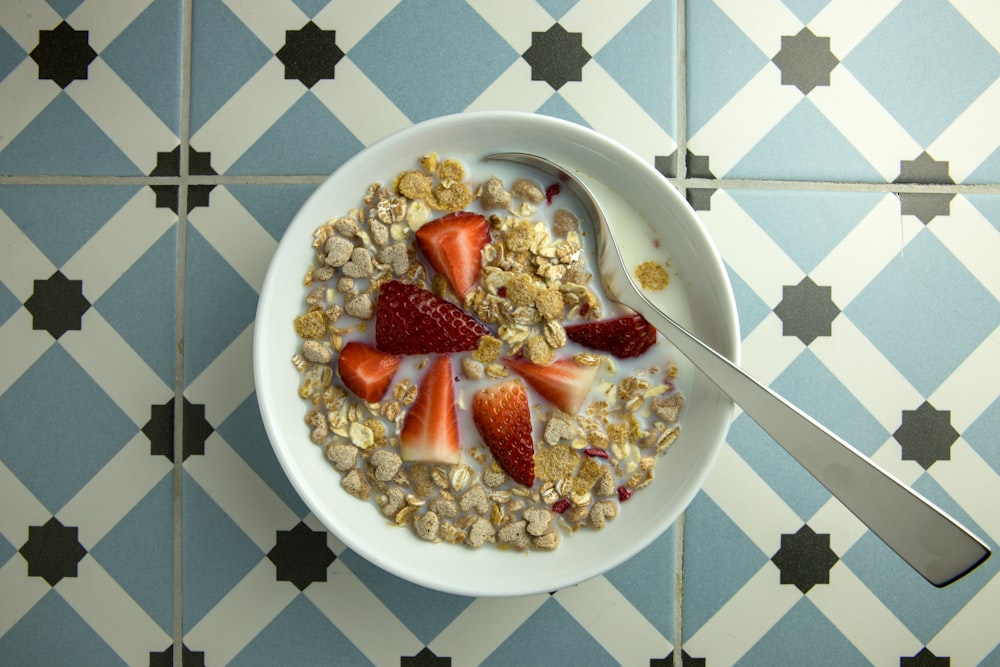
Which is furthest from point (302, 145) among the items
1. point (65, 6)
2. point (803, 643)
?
point (803, 643)

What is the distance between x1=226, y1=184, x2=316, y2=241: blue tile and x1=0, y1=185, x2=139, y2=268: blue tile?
0.11 meters

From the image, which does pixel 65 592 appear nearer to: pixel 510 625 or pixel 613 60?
pixel 510 625

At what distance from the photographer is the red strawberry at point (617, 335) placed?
599 millimetres

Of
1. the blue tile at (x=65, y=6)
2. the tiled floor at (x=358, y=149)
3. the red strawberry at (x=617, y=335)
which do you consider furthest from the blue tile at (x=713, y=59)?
the blue tile at (x=65, y=6)

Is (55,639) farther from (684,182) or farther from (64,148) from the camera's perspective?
(684,182)

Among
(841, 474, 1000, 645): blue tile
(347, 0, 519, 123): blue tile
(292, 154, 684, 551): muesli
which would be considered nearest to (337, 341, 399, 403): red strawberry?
(292, 154, 684, 551): muesli

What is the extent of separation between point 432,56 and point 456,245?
0.20 m

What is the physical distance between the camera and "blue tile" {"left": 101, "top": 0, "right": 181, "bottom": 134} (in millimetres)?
685

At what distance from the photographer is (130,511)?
2.27 ft

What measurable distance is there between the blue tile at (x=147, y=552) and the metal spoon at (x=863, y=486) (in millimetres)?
490

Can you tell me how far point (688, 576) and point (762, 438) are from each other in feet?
0.47

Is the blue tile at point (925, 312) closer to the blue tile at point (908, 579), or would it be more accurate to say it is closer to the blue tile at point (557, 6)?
the blue tile at point (908, 579)

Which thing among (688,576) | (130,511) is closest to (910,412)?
(688,576)

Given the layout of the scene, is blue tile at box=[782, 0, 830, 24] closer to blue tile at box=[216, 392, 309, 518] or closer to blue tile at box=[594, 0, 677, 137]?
blue tile at box=[594, 0, 677, 137]
